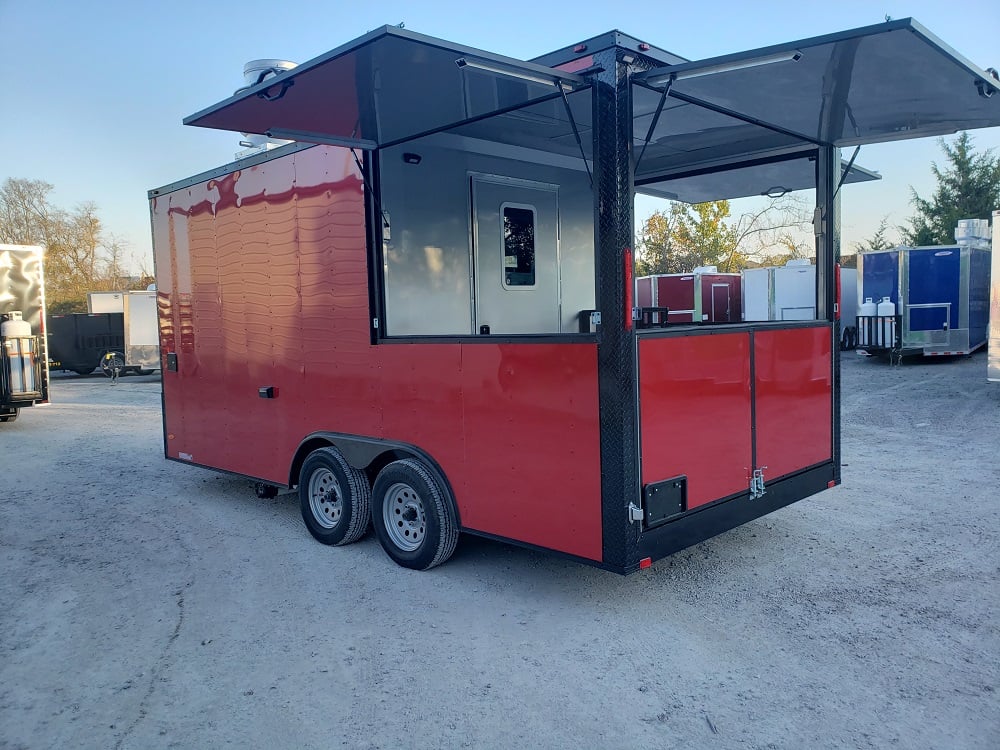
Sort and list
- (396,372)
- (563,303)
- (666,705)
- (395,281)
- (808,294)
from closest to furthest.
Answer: (666,705)
(396,372)
(395,281)
(563,303)
(808,294)

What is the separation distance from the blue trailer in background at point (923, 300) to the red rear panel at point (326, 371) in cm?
1436

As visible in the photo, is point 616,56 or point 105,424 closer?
point 616,56

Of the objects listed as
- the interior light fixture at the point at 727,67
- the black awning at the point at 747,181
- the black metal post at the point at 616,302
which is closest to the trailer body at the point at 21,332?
the black awning at the point at 747,181

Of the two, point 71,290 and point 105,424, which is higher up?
point 71,290

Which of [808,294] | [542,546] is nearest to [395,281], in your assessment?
[542,546]

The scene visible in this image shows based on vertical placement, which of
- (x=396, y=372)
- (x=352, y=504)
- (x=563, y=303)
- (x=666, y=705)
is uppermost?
(x=563, y=303)

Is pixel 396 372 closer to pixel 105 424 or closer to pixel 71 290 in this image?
pixel 105 424

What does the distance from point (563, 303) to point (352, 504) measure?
2515mm

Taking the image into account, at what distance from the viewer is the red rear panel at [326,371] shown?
3.90 metres

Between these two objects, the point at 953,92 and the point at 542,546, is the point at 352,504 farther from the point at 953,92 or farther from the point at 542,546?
the point at 953,92

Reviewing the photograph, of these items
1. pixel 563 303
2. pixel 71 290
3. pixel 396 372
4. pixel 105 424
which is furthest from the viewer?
pixel 71 290

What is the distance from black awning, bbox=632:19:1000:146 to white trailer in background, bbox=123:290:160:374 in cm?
1881

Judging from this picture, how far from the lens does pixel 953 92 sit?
12.9 feet

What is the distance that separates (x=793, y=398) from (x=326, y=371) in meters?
3.11
